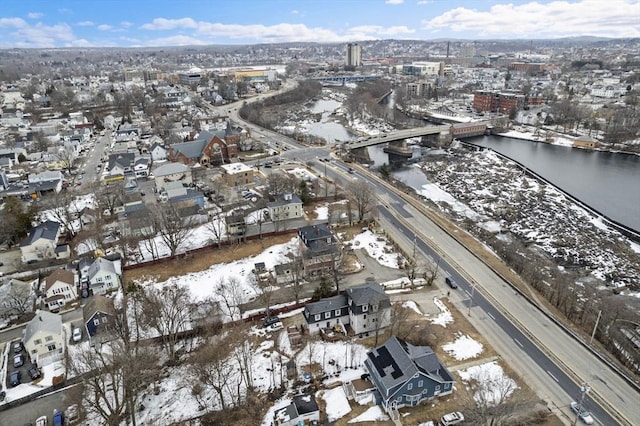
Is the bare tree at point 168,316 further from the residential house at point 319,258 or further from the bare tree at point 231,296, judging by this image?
the residential house at point 319,258

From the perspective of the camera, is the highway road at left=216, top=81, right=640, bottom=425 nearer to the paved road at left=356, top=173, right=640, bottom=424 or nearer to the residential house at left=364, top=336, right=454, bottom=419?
the paved road at left=356, top=173, right=640, bottom=424

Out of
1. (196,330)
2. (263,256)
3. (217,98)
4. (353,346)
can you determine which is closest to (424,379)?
(353,346)

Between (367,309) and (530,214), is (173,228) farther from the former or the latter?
(530,214)

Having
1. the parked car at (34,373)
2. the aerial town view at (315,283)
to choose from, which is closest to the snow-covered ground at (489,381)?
the aerial town view at (315,283)

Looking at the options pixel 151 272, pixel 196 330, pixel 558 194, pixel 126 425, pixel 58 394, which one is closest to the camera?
pixel 126 425

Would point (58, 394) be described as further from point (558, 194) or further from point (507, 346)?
point (558, 194)
